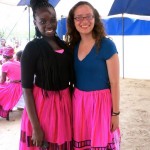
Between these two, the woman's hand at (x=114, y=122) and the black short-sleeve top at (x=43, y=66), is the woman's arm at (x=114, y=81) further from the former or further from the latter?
the black short-sleeve top at (x=43, y=66)

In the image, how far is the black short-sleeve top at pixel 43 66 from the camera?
5.05 feet

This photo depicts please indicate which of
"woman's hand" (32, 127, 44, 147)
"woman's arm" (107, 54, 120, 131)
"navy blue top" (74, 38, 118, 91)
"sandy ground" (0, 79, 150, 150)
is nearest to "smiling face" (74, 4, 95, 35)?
"navy blue top" (74, 38, 118, 91)

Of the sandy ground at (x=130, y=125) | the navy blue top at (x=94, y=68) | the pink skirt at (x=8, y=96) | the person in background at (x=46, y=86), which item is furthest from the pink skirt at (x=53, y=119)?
the pink skirt at (x=8, y=96)

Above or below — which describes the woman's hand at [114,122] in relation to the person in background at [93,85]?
below

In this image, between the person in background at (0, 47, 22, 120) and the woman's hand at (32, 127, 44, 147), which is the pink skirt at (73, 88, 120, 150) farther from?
the person in background at (0, 47, 22, 120)

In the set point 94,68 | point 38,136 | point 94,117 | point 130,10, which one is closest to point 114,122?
point 94,117

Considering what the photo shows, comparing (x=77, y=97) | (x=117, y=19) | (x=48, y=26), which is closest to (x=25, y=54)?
(x=48, y=26)

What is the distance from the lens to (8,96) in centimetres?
392

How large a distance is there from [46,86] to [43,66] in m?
0.13

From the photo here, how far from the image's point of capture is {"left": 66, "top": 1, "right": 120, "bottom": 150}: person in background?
1646 millimetres

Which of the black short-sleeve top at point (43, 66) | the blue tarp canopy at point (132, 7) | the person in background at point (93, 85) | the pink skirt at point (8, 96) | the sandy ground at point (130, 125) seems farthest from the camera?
the blue tarp canopy at point (132, 7)

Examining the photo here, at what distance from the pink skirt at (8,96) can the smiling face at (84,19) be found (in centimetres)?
250

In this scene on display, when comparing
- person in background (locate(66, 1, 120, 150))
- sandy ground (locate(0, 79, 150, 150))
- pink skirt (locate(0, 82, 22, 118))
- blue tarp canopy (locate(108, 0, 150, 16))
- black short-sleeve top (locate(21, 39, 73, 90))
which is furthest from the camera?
blue tarp canopy (locate(108, 0, 150, 16))

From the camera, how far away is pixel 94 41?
1.68 metres
